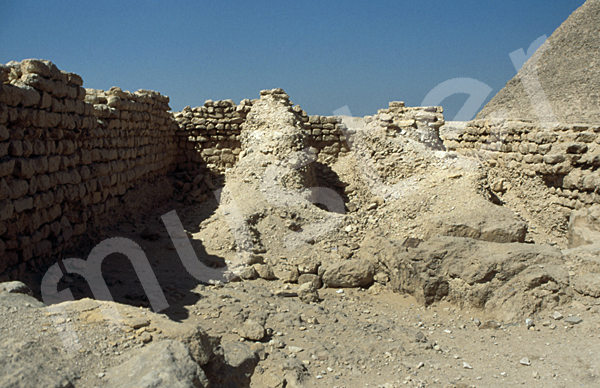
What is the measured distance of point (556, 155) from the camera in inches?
312

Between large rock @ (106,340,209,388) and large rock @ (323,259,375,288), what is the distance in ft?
12.0

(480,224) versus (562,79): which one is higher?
(562,79)

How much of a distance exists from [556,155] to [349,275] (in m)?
4.40

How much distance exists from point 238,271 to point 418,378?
288 cm

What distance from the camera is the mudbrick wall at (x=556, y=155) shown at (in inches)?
297

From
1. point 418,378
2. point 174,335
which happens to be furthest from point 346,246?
point 174,335

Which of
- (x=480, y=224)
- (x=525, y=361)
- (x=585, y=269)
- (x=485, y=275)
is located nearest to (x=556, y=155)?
(x=480, y=224)

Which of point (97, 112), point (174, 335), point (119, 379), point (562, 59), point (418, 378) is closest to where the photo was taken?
point (119, 379)

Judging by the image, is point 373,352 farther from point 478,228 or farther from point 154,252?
point 154,252

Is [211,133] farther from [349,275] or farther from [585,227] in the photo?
[585,227]

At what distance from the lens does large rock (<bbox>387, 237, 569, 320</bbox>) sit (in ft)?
17.1

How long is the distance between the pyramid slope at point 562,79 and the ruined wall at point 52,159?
33.1m

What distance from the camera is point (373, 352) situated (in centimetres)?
462

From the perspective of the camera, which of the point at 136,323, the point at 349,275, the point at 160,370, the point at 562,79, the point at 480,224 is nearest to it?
the point at 160,370
